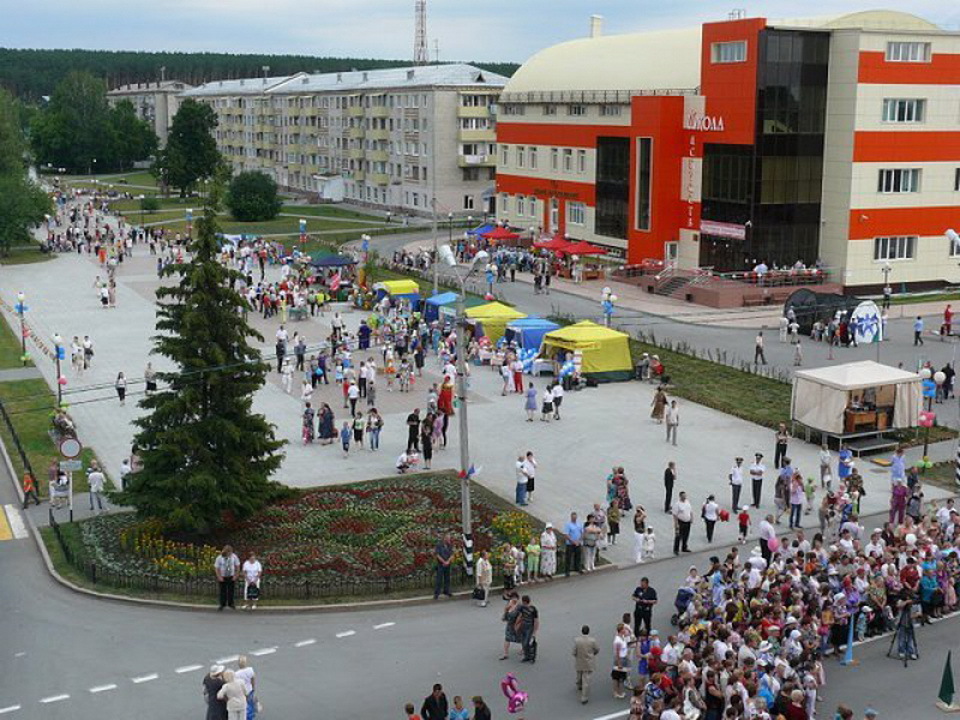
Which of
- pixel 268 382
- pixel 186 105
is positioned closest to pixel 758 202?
pixel 268 382

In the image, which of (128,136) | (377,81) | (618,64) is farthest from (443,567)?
(128,136)

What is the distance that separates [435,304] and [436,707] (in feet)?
109

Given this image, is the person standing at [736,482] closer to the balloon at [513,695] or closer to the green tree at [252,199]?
the balloon at [513,695]

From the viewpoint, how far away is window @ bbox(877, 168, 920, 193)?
57.0 metres

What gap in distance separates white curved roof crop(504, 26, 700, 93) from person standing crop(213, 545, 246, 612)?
51.6 m

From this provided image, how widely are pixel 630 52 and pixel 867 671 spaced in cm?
6259

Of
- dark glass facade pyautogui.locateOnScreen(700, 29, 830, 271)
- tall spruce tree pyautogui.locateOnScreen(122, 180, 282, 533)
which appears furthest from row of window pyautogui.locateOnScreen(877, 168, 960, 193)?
tall spruce tree pyautogui.locateOnScreen(122, 180, 282, 533)

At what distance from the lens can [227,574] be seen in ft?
69.1

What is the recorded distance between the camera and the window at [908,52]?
183 ft

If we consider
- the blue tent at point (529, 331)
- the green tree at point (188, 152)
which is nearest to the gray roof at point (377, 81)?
the green tree at point (188, 152)

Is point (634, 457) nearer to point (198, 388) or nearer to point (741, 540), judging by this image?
point (741, 540)

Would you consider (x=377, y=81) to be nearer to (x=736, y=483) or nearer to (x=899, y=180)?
(x=899, y=180)

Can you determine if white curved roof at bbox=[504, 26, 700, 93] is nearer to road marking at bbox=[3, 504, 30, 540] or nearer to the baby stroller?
road marking at bbox=[3, 504, 30, 540]

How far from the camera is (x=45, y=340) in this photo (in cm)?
4781
